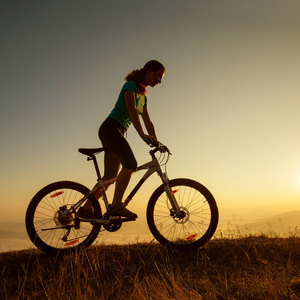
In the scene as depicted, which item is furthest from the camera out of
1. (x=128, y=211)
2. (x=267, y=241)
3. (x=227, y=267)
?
(x=267, y=241)

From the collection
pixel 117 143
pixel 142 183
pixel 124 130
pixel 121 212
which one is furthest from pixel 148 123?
pixel 121 212

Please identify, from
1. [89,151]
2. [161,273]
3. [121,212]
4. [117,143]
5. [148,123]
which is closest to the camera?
[161,273]

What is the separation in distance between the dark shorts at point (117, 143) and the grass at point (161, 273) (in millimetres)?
1257

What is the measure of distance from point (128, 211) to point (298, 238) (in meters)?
3.44

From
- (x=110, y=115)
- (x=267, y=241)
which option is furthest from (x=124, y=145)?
(x=267, y=241)

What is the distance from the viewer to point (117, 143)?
179 inches

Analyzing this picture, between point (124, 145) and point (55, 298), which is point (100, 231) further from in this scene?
point (55, 298)

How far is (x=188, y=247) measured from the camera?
4609 millimetres

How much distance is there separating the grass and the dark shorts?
4.12 feet

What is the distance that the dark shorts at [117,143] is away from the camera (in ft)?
14.7

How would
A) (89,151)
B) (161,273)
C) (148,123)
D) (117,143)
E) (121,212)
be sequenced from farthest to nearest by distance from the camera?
1. (148,123)
2. (89,151)
3. (117,143)
4. (121,212)
5. (161,273)

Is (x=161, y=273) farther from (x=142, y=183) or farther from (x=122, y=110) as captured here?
(x=122, y=110)

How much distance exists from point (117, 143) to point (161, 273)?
186 centimetres

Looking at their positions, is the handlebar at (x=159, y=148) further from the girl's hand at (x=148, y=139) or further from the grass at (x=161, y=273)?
the grass at (x=161, y=273)
